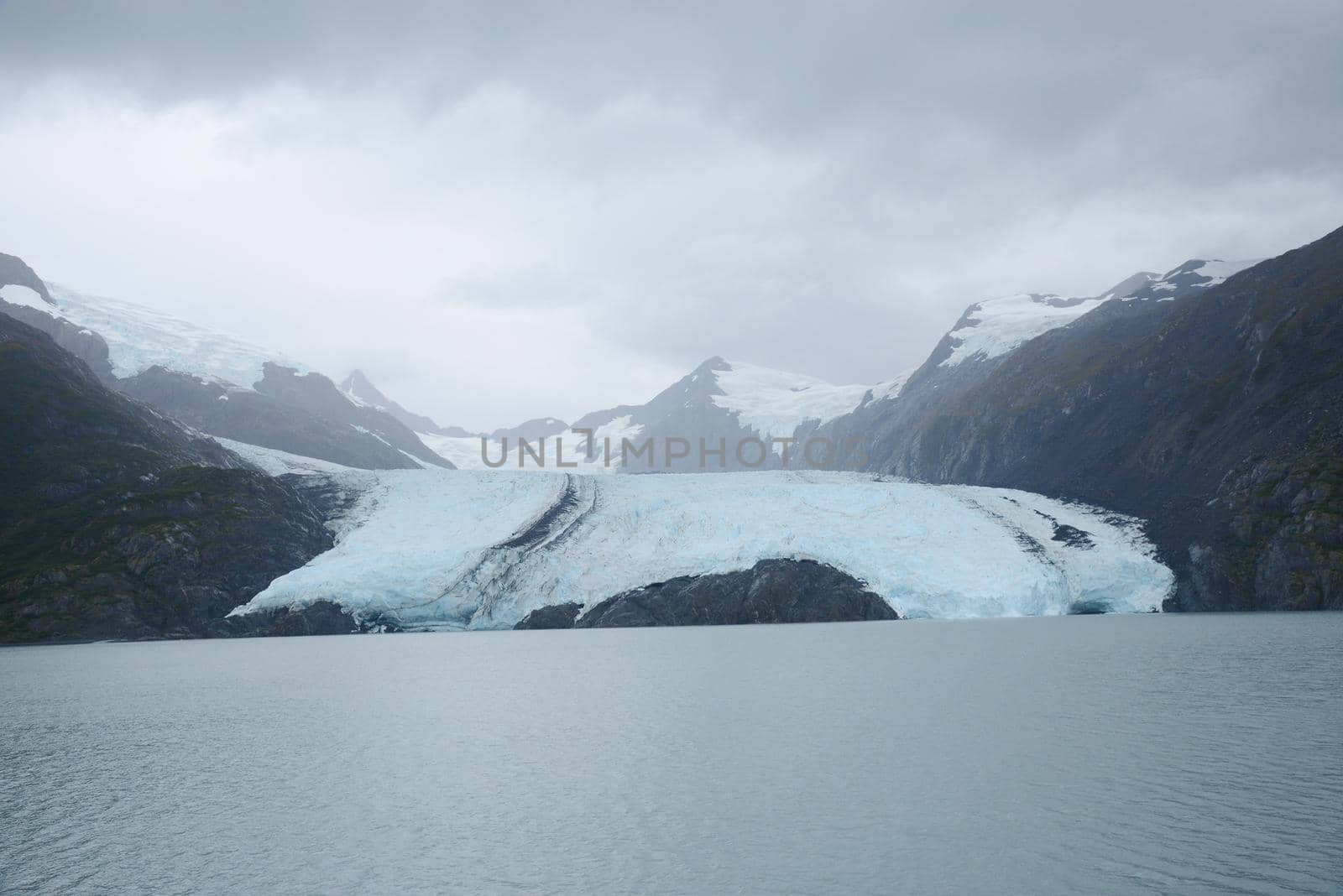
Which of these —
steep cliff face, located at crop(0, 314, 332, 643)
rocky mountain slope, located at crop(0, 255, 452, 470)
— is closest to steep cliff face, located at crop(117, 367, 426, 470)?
rocky mountain slope, located at crop(0, 255, 452, 470)

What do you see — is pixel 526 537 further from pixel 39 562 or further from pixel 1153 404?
pixel 1153 404

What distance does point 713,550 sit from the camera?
235 ft

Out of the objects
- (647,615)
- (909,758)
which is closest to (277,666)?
(647,615)

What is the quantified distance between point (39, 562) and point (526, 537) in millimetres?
32961

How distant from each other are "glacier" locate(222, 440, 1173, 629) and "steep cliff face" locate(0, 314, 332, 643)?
3695 millimetres

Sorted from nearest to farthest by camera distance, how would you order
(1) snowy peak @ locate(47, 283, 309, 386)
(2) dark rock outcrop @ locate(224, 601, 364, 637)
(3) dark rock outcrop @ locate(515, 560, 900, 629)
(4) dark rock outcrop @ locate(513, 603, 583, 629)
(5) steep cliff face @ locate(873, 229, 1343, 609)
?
1. (5) steep cliff face @ locate(873, 229, 1343, 609)
2. (2) dark rock outcrop @ locate(224, 601, 364, 637)
3. (3) dark rock outcrop @ locate(515, 560, 900, 629)
4. (4) dark rock outcrop @ locate(513, 603, 583, 629)
5. (1) snowy peak @ locate(47, 283, 309, 386)

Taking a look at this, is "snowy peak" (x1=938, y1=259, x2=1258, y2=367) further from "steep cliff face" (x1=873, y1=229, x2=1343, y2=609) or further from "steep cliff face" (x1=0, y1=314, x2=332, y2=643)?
"steep cliff face" (x1=0, y1=314, x2=332, y2=643)

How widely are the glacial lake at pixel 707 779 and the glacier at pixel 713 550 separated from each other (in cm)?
2990

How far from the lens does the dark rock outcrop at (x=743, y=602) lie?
221 ft

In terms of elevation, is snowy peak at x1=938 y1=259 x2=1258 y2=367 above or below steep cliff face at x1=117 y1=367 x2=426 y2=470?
above

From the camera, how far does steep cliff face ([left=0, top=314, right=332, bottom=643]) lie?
6278 centimetres

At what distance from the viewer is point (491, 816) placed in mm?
17734

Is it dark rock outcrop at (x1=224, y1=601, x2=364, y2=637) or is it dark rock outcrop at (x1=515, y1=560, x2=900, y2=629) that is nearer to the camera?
dark rock outcrop at (x1=224, y1=601, x2=364, y2=637)

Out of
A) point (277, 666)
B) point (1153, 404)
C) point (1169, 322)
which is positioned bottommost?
point (277, 666)
